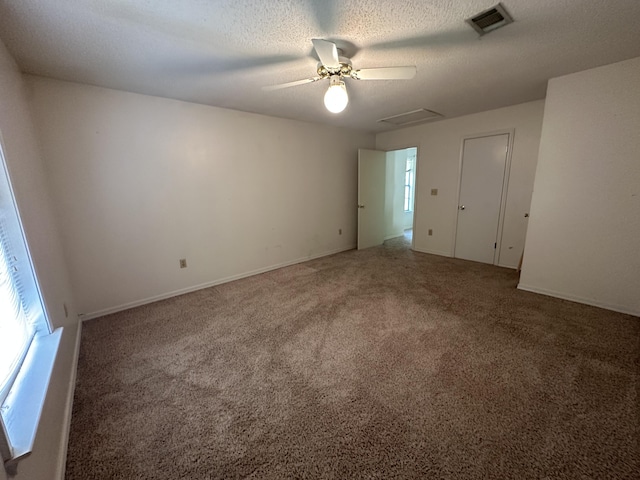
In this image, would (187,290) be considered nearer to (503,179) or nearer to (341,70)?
(341,70)

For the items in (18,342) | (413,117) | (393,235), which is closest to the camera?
(18,342)

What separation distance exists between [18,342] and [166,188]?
6.21 feet

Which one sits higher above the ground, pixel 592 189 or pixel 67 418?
pixel 592 189

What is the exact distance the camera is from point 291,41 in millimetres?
1773

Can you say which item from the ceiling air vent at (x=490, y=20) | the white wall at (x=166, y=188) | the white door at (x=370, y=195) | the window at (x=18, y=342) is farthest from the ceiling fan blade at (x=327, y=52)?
the white door at (x=370, y=195)

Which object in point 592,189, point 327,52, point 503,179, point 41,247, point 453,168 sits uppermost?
point 327,52

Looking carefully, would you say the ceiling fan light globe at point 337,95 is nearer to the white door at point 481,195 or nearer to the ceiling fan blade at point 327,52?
the ceiling fan blade at point 327,52

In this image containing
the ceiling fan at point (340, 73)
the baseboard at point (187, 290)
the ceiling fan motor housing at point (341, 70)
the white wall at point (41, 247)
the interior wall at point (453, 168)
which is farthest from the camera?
the interior wall at point (453, 168)

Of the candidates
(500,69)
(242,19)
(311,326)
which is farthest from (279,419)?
(500,69)

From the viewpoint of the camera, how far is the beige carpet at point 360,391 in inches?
46.9

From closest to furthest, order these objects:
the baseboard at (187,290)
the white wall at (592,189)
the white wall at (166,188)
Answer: the white wall at (592,189) → the white wall at (166,188) → the baseboard at (187,290)

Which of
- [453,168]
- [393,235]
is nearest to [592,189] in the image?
[453,168]

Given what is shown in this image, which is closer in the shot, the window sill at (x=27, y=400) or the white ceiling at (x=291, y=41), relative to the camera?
the window sill at (x=27, y=400)

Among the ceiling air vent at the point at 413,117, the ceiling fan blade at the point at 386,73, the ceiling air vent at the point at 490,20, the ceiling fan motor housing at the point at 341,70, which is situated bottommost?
the ceiling fan blade at the point at 386,73
